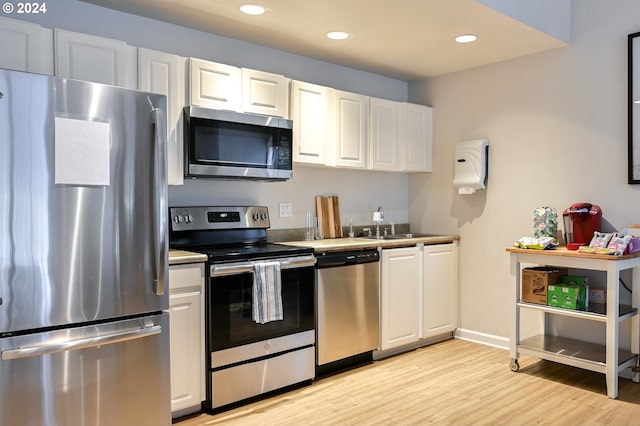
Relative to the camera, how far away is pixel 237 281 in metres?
2.96

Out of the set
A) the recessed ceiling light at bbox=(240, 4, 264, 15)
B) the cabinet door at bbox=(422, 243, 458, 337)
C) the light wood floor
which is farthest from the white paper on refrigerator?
the cabinet door at bbox=(422, 243, 458, 337)

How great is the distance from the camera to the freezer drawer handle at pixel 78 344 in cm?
198

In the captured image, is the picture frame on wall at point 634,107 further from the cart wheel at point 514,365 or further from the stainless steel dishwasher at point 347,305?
the stainless steel dishwasher at point 347,305

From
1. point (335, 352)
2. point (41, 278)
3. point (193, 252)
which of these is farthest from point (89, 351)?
point (335, 352)

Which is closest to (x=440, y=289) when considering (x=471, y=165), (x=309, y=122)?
(x=471, y=165)

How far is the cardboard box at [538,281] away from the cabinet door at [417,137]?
1.37 m

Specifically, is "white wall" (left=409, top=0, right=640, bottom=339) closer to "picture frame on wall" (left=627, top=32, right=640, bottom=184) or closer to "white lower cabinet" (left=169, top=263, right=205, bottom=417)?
"picture frame on wall" (left=627, top=32, right=640, bottom=184)

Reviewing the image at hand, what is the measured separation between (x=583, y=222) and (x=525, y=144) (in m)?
0.82

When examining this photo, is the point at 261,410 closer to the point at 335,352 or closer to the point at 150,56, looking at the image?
the point at 335,352

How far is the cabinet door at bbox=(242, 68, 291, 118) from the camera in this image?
3.32 meters

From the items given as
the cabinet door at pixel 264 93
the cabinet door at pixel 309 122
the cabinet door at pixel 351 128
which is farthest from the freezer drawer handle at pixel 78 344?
the cabinet door at pixel 351 128

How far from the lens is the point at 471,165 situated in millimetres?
4219

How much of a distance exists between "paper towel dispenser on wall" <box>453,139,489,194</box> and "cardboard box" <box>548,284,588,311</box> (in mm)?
1090

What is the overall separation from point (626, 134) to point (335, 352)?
2.48 metres
